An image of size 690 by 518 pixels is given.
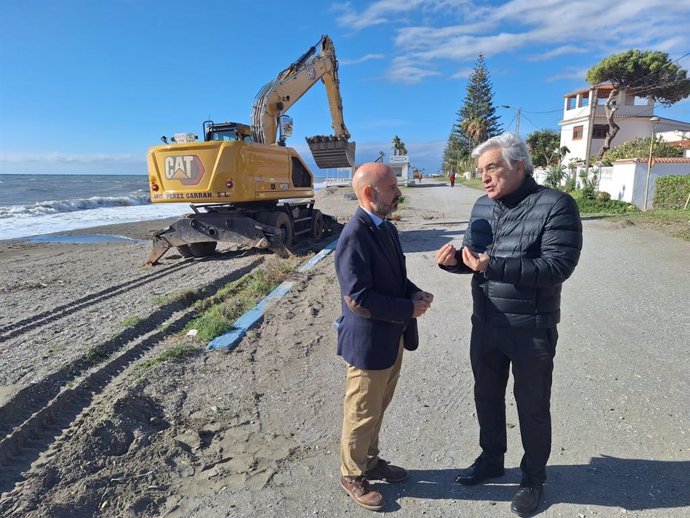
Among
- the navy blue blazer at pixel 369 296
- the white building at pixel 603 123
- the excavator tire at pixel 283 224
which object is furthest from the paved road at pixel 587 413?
the white building at pixel 603 123

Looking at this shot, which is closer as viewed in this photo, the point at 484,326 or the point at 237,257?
the point at 484,326

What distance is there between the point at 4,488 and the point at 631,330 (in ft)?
19.3

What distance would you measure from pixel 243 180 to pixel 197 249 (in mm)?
2694

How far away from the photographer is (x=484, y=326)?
2.74 meters

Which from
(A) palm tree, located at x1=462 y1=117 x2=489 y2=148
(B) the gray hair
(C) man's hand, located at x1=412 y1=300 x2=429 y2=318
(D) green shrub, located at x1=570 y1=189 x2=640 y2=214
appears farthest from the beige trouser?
(A) palm tree, located at x1=462 y1=117 x2=489 y2=148

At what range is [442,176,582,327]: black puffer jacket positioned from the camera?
240 centimetres

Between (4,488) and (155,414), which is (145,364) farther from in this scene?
(4,488)

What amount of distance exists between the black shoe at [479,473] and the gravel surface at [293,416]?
A: 62 mm

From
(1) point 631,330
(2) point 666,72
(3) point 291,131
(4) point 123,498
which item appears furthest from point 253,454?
(2) point 666,72

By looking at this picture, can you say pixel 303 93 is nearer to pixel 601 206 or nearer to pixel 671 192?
pixel 601 206

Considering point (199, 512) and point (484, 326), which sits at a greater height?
point (484, 326)

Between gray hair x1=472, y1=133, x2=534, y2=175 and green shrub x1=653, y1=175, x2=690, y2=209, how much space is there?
1762 centimetres

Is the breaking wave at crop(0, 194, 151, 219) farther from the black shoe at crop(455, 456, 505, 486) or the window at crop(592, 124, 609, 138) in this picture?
the window at crop(592, 124, 609, 138)

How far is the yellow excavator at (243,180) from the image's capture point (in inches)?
375
